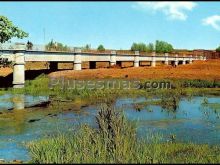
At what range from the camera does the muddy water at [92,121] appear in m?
15.4

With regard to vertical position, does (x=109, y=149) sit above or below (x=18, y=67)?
below

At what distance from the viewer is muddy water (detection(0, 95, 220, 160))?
15.4 meters

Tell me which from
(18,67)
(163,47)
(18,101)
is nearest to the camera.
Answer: (18,101)

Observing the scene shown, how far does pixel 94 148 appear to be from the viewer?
1114 cm

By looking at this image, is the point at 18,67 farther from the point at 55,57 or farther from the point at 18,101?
the point at 55,57

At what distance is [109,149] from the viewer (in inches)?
437

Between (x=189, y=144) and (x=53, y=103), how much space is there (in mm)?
14189

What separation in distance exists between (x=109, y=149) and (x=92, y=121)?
842 cm

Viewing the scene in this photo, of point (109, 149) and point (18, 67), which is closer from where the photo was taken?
point (109, 149)

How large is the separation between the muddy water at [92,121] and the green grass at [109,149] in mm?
840

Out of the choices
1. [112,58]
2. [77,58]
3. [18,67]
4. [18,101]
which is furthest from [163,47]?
[18,101]

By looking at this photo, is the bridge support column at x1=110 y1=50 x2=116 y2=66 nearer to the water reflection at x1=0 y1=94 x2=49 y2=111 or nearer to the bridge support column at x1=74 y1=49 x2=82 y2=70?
the bridge support column at x1=74 y1=49 x2=82 y2=70

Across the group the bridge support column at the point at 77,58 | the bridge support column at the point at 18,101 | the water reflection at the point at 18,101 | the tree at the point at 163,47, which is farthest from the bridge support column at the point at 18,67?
the tree at the point at 163,47

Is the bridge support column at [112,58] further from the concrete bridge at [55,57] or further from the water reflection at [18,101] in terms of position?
the water reflection at [18,101]
